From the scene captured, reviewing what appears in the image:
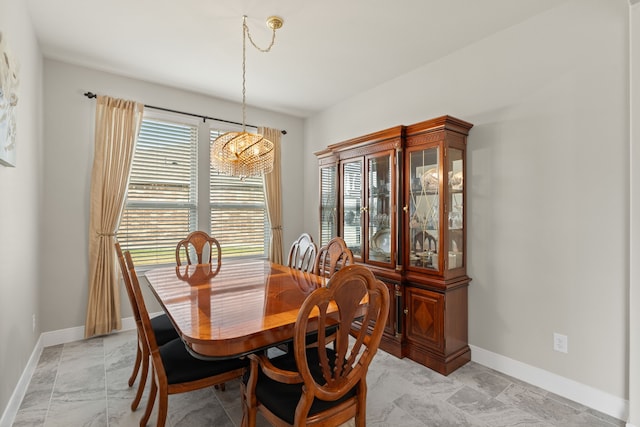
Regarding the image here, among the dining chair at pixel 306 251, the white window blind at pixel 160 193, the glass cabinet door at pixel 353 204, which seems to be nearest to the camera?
the dining chair at pixel 306 251

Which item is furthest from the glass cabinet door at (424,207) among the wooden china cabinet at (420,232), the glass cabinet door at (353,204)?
the glass cabinet door at (353,204)

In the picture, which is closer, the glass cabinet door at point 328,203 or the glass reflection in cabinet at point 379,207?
the glass reflection in cabinet at point 379,207

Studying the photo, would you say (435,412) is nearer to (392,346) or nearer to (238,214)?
(392,346)

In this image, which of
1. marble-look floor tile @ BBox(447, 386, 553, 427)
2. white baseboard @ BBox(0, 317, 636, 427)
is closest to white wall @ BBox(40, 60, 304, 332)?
white baseboard @ BBox(0, 317, 636, 427)

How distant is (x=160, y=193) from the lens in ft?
12.1

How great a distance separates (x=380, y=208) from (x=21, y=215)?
2.93 metres

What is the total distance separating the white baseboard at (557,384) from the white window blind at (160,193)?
3.41 metres

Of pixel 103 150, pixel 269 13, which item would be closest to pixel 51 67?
pixel 103 150

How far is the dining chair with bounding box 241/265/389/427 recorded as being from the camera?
3.98 feet

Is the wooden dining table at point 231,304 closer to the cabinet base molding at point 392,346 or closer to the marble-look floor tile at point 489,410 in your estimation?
the cabinet base molding at point 392,346

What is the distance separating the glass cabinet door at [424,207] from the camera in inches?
106

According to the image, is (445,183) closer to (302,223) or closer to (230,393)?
(230,393)

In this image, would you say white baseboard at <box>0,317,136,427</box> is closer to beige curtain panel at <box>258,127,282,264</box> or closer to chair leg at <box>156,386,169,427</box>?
chair leg at <box>156,386,169,427</box>

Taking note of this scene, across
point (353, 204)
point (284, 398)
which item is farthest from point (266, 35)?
point (284, 398)
